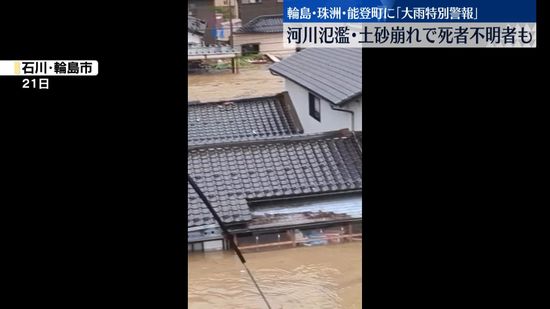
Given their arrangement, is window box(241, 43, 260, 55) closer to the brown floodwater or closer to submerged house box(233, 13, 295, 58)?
submerged house box(233, 13, 295, 58)

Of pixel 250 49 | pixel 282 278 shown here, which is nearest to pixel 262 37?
pixel 250 49

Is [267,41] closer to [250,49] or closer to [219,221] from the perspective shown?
[250,49]

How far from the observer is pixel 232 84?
4105 millimetres

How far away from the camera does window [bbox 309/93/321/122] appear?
12.8 feet

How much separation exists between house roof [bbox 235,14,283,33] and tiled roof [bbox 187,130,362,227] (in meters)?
0.70

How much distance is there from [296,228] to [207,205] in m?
0.49

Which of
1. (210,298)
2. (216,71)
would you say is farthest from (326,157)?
(210,298)

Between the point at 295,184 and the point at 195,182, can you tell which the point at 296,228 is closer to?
the point at 295,184

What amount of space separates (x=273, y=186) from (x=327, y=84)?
77 cm

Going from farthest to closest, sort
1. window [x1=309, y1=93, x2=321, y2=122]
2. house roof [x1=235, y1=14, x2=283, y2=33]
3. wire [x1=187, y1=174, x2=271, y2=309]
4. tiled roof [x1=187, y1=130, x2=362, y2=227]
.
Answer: window [x1=309, y1=93, x2=321, y2=122] → tiled roof [x1=187, y1=130, x2=362, y2=227] → house roof [x1=235, y1=14, x2=283, y2=33] → wire [x1=187, y1=174, x2=271, y2=309]

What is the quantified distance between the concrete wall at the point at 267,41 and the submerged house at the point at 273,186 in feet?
1.71

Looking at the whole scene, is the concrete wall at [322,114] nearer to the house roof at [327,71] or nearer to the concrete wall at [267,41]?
the house roof at [327,71]

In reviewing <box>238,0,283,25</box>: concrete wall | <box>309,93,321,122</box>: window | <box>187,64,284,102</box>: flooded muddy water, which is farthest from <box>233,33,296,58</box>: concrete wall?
<box>309,93,321,122</box>: window

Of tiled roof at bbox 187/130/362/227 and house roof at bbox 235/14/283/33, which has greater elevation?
house roof at bbox 235/14/283/33
